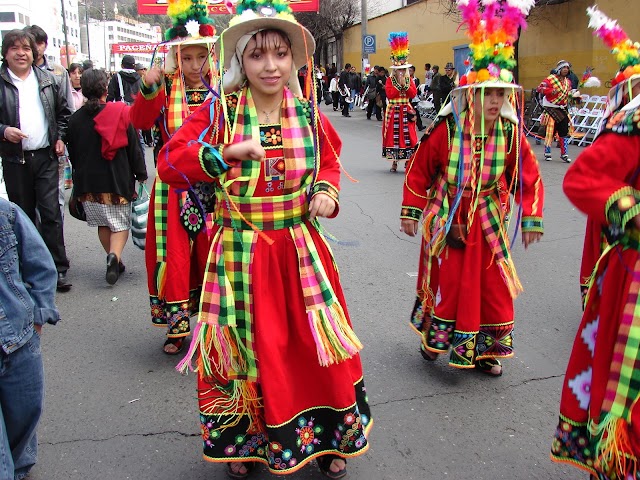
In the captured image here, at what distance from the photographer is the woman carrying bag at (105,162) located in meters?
5.66

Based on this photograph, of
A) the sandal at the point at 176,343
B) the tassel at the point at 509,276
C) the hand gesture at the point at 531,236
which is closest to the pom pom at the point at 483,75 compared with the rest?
the hand gesture at the point at 531,236

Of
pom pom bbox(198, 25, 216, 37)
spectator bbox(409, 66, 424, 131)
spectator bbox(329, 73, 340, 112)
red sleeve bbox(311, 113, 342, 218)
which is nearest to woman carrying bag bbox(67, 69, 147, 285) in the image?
pom pom bbox(198, 25, 216, 37)

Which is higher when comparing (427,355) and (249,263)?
(249,263)

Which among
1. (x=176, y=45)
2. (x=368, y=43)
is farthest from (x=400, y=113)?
(x=368, y=43)

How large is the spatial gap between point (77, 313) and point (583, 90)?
15.3 metres

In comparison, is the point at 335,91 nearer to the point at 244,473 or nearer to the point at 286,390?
the point at 244,473

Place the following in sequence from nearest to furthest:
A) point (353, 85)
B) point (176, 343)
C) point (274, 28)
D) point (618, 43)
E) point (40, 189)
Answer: point (274, 28) < point (618, 43) < point (176, 343) < point (40, 189) < point (353, 85)

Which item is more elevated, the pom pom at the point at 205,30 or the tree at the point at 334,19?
the tree at the point at 334,19

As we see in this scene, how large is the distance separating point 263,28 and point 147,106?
1.62m

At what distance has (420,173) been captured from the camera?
12.9ft

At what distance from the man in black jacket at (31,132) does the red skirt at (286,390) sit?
134 inches

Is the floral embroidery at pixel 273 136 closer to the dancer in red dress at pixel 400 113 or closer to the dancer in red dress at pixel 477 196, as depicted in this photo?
the dancer in red dress at pixel 477 196

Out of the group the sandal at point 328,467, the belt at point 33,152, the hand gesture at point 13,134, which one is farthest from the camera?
the belt at point 33,152

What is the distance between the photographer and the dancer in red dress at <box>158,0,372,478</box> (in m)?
2.70
